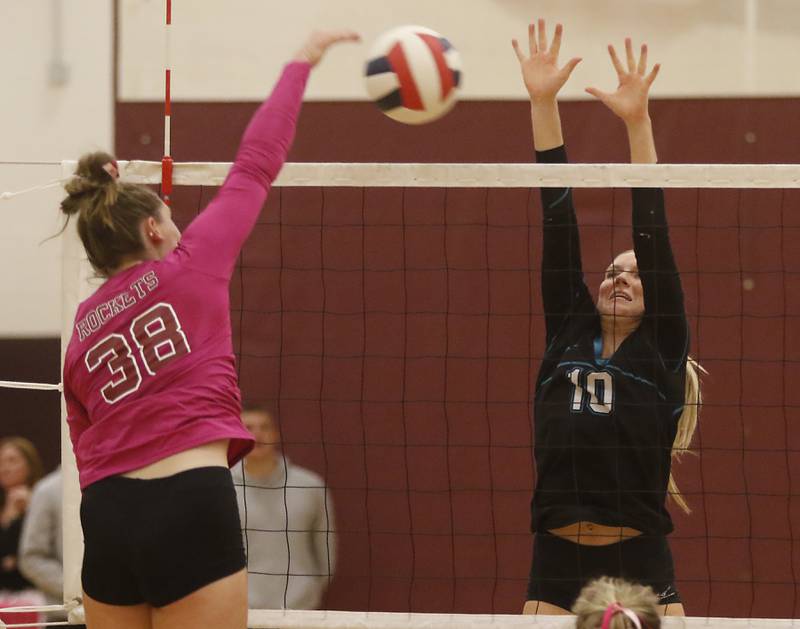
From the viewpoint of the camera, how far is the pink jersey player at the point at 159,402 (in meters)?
2.48

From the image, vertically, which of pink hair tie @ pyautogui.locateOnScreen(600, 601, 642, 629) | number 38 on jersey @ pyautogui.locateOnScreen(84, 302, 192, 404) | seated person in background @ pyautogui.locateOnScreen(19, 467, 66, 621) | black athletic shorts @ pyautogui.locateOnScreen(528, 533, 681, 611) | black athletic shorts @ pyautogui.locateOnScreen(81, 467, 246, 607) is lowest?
seated person in background @ pyautogui.locateOnScreen(19, 467, 66, 621)

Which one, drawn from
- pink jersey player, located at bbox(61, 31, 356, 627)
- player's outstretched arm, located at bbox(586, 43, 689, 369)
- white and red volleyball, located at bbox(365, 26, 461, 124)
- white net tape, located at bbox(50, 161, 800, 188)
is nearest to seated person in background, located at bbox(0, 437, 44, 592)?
white net tape, located at bbox(50, 161, 800, 188)

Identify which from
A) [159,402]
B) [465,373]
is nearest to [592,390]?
[159,402]

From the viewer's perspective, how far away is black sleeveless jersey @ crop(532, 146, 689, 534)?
3.54 m

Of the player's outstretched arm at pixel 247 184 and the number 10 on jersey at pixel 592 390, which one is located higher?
the player's outstretched arm at pixel 247 184

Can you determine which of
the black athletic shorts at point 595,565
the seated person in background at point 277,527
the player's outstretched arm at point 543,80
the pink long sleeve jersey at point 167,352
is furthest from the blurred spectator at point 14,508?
the player's outstretched arm at point 543,80

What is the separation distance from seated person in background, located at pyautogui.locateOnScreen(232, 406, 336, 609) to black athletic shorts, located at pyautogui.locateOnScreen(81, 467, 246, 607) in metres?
2.38

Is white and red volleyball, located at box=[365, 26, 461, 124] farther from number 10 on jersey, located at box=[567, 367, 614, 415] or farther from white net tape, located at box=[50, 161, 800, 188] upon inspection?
number 10 on jersey, located at box=[567, 367, 614, 415]

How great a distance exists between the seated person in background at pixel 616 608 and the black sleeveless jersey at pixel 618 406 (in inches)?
30.9

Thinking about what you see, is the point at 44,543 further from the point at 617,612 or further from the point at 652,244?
the point at 617,612

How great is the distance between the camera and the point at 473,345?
569 centimetres

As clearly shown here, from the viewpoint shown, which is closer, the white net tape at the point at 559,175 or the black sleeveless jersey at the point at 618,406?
the black sleeveless jersey at the point at 618,406

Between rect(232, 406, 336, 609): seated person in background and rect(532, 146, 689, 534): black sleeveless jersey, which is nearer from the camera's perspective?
rect(532, 146, 689, 534): black sleeveless jersey

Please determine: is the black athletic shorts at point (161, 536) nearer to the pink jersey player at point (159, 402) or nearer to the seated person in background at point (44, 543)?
the pink jersey player at point (159, 402)
